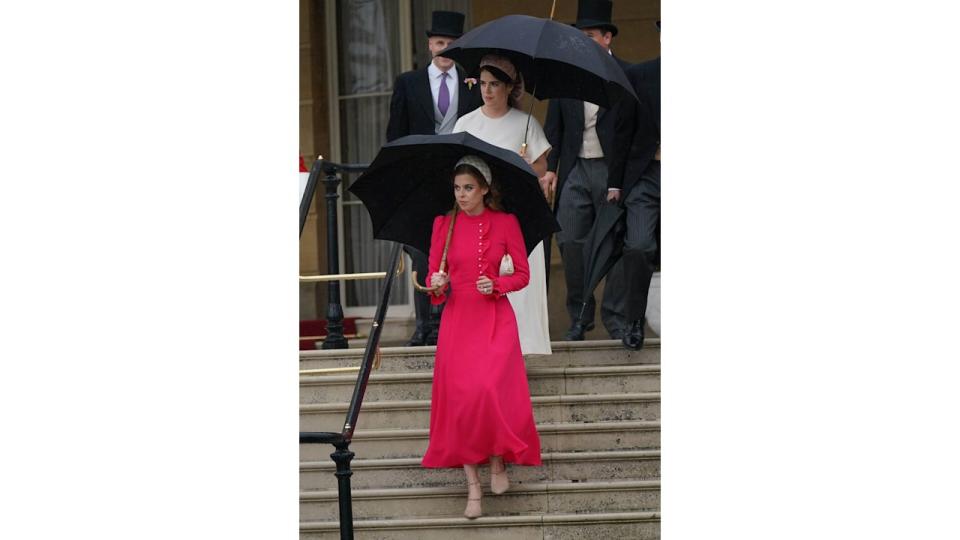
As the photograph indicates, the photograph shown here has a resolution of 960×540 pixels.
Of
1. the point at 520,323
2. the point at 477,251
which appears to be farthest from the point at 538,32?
the point at 520,323

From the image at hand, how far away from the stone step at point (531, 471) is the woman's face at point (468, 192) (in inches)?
52.5

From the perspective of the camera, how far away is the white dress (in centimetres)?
825

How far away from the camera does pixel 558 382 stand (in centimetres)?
828

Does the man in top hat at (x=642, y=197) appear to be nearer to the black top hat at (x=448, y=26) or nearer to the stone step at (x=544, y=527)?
the black top hat at (x=448, y=26)

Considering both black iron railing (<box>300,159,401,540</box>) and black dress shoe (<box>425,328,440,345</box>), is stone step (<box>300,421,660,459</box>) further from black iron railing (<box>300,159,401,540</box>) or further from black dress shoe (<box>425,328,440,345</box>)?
black dress shoe (<box>425,328,440,345</box>)

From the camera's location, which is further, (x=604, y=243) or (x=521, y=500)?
(x=604, y=243)

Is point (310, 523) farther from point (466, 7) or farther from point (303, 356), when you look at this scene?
point (466, 7)

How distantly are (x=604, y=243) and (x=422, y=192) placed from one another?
138 centimetres

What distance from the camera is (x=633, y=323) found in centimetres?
849

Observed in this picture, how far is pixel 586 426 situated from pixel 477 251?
1191 millimetres

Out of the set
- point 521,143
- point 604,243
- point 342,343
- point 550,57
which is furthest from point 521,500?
point 342,343

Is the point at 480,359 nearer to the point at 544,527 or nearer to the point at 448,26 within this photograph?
the point at 544,527

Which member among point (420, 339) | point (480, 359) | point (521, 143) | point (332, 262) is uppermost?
point (521, 143)

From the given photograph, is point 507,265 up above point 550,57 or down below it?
below
